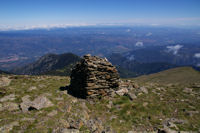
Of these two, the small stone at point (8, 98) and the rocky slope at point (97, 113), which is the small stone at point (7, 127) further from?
the small stone at point (8, 98)

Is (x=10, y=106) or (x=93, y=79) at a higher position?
(x=93, y=79)

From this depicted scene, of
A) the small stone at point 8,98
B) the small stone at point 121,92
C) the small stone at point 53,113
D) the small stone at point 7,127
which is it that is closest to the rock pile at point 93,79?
the small stone at point 121,92

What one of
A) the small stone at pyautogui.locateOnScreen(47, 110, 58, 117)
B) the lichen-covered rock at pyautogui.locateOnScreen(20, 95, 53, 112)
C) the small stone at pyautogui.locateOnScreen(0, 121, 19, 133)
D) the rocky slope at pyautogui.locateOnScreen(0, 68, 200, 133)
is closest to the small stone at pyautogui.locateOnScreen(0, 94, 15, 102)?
the rocky slope at pyautogui.locateOnScreen(0, 68, 200, 133)

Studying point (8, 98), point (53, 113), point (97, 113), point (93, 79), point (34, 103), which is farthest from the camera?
point (93, 79)

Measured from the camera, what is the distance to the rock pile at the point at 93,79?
23578mm

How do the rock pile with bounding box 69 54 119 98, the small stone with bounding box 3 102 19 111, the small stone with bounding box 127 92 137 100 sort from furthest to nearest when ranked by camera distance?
the small stone with bounding box 127 92 137 100 → the rock pile with bounding box 69 54 119 98 → the small stone with bounding box 3 102 19 111

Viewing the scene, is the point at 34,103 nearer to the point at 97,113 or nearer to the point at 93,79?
the point at 97,113

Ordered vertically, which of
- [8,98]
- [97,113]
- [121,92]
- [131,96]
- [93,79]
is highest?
[93,79]

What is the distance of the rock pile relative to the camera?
77.4 ft

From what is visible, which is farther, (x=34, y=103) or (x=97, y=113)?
(x=97, y=113)

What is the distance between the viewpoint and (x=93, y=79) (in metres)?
23.7

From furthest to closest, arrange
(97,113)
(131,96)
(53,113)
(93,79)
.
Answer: (131,96) < (93,79) < (97,113) < (53,113)

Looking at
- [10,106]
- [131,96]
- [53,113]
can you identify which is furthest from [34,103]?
[131,96]

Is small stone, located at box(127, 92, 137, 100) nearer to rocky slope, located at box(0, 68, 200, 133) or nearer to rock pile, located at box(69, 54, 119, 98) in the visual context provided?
rocky slope, located at box(0, 68, 200, 133)
